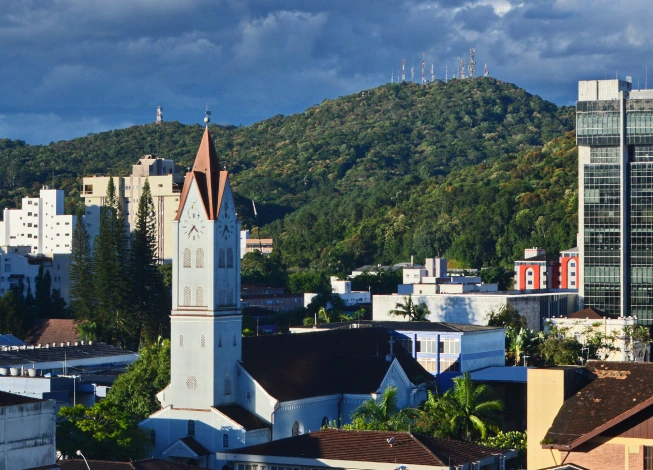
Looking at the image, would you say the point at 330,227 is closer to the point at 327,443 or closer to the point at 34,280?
the point at 34,280

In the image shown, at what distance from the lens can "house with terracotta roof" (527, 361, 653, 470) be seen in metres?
25.3

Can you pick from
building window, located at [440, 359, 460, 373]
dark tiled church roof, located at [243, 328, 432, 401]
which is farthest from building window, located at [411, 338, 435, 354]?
dark tiled church roof, located at [243, 328, 432, 401]

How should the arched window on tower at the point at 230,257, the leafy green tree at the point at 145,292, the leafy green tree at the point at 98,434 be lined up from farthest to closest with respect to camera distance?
the leafy green tree at the point at 145,292, the arched window on tower at the point at 230,257, the leafy green tree at the point at 98,434

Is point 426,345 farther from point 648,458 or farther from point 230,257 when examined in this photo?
point 648,458

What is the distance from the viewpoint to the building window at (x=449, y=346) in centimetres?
6469

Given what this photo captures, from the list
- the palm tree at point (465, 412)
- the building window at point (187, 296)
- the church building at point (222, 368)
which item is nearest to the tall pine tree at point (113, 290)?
the church building at point (222, 368)

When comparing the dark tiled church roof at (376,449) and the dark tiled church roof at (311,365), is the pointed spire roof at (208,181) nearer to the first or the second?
the dark tiled church roof at (311,365)

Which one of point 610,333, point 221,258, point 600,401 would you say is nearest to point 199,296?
point 221,258

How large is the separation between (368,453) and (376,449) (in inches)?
9.7

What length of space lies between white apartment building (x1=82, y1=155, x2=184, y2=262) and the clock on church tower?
8125 centimetres

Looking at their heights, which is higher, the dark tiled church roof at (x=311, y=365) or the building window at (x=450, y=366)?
the dark tiled church roof at (x=311, y=365)

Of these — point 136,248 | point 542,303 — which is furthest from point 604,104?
point 136,248

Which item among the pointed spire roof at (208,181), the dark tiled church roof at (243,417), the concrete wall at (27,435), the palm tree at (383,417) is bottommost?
the dark tiled church roof at (243,417)

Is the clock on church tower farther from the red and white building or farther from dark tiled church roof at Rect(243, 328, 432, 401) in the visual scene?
the red and white building
